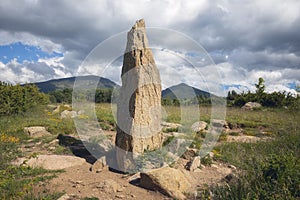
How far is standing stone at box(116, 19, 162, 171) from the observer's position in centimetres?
698

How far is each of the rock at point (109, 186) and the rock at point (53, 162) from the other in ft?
6.44

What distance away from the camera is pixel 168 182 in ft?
18.0

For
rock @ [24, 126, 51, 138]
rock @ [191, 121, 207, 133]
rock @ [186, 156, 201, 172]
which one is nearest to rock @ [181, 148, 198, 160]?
rock @ [186, 156, 201, 172]

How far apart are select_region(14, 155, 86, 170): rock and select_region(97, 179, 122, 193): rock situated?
196cm

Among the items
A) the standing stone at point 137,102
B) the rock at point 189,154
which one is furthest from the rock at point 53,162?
the rock at point 189,154

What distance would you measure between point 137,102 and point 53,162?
292cm

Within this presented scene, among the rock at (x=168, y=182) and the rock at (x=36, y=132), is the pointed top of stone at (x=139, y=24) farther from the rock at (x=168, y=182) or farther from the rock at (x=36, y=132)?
the rock at (x=36, y=132)

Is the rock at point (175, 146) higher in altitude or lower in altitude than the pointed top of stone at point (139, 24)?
lower

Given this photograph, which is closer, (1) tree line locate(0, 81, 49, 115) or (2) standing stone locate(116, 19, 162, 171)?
(2) standing stone locate(116, 19, 162, 171)

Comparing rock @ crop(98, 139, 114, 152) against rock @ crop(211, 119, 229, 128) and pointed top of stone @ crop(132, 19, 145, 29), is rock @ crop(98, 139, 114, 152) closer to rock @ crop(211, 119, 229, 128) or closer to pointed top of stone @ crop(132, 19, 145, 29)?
pointed top of stone @ crop(132, 19, 145, 29)

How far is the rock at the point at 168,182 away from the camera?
538 centimetres

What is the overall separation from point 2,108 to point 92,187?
12651mm

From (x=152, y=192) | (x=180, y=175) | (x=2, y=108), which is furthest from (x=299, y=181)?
(x=2, y=108)

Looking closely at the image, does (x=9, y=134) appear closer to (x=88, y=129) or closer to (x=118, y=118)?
(x=88, y=129)
